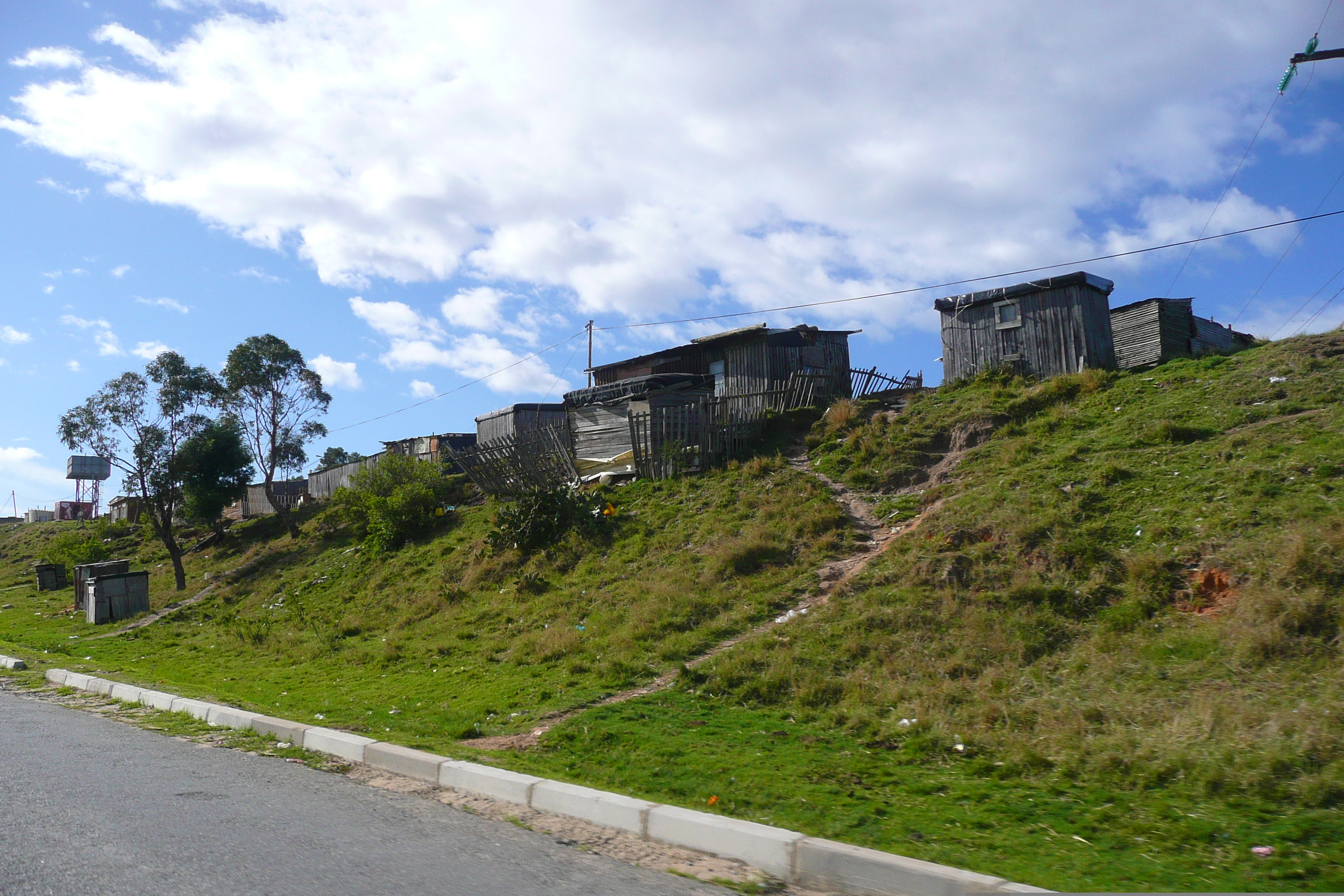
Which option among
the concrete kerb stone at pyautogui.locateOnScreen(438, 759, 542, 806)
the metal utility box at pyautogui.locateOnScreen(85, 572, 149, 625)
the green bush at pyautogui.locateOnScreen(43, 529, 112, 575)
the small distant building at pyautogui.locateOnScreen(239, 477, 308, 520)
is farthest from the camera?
the small distant building at pyautogui.locateOnScreen(239, 477, 308, 520)

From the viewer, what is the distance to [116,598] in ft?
77.0

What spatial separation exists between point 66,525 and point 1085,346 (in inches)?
2348

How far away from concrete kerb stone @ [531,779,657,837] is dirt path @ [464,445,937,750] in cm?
180

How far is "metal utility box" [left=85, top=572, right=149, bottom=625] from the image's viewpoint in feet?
75.9

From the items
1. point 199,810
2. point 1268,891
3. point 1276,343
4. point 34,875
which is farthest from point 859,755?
point 1276,343

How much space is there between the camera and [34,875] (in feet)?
13.0

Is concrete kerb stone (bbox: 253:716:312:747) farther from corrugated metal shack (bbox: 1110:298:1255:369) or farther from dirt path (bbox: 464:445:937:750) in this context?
corrugated metal shack (bbox: 1110:298:1255:369)

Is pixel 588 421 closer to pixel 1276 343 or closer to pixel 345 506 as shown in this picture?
pixel 345 506

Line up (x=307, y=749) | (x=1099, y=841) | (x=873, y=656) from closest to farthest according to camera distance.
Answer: (x=1099, y=841), (x=307, y=749), (x=873, y=656)

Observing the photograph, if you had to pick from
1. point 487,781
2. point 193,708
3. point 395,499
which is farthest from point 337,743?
point 395,499

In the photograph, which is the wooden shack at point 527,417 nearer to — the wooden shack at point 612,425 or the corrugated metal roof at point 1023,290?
the wooden shack at point 612,425

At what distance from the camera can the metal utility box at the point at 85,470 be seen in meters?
62.0

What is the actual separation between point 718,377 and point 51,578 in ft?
92.6

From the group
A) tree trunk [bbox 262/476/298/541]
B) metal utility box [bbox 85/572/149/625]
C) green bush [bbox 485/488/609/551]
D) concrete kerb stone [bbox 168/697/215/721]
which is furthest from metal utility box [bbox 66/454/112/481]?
concrete kerb stone [bbox 168/697/215/721]
